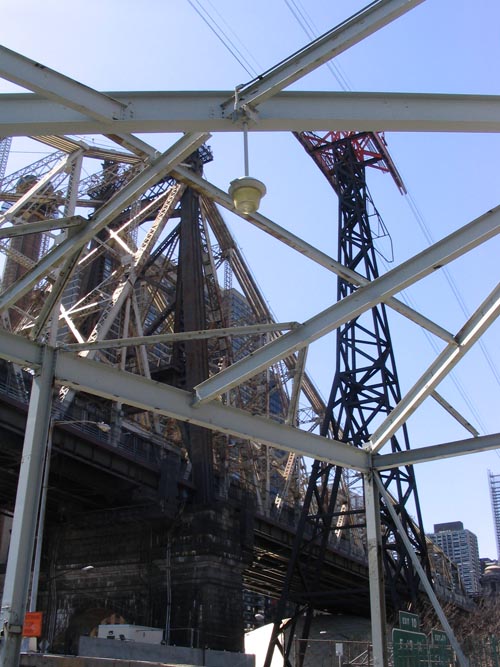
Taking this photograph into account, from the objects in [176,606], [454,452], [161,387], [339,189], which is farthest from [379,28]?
[176,606]

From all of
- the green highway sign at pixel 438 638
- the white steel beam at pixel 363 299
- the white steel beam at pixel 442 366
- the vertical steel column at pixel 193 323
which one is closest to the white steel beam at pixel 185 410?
the white steel beam at pixel 363 299

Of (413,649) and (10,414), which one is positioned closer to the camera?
(413,649)

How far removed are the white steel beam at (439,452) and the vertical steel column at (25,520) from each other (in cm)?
647

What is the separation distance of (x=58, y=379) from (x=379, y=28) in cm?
628

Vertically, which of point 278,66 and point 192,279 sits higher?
point 192,279

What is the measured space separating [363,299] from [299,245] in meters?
1.27

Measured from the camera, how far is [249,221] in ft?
33.7

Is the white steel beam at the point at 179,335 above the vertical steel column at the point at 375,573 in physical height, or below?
above

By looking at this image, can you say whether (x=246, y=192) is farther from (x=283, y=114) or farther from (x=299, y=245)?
(x=299, y=245)

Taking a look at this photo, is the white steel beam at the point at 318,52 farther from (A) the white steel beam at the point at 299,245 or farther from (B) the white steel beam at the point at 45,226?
(B) the white steel beam at the point at 45,226

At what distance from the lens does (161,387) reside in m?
11.2

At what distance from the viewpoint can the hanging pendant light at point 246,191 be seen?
7.07 m

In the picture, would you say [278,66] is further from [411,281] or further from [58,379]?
[58,379]

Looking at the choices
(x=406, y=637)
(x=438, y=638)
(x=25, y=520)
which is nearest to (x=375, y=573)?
(x=406, y=637)
